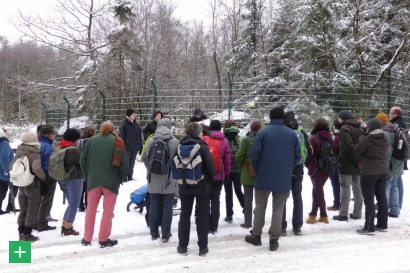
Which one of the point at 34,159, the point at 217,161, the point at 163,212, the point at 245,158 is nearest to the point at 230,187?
the point at 245,158

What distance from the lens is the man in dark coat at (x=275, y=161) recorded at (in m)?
5.32

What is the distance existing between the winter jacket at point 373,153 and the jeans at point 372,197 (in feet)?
0.40

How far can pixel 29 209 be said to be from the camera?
19.4ft

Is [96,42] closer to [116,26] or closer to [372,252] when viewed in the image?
[116,26]

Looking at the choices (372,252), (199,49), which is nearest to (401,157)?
(372,252)

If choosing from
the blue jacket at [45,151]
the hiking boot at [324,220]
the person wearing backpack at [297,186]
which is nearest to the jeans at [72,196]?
the blue jacket at [45,151]

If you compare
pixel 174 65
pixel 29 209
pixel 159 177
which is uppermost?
pixel 174 65

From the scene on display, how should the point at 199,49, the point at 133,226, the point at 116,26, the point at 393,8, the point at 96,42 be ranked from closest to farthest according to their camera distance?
the point at 133,226 → the point at 393,8 → the point at 116,26 → the point at 96,42 → the point at 199,49

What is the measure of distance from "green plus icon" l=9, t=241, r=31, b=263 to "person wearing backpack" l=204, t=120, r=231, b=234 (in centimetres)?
281

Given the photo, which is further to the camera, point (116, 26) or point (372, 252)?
point (116, 26)

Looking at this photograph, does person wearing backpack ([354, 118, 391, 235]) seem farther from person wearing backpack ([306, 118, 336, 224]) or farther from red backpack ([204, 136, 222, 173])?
red backpack ([204, 136, 222, 173])

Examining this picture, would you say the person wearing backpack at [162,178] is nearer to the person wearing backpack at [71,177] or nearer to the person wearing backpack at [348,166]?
the person wearing backpack at [71,177]

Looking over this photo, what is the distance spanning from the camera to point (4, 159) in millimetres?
7555

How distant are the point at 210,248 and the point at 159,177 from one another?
133 cm
